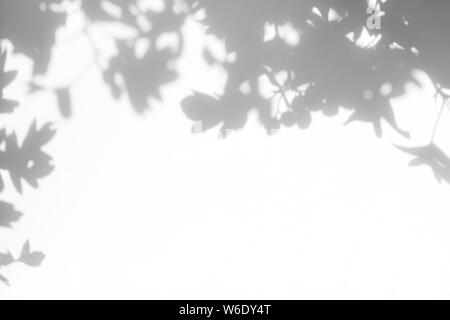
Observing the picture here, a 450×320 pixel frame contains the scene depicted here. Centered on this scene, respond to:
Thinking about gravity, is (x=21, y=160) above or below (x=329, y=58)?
below

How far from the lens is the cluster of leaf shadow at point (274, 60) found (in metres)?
2.02

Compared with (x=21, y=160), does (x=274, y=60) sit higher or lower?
higher


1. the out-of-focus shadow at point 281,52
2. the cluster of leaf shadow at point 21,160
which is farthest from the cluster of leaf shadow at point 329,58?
the cluster of leaf shadow at point 21,160

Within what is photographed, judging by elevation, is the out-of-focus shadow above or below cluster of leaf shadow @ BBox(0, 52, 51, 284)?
above

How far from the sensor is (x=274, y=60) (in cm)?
217

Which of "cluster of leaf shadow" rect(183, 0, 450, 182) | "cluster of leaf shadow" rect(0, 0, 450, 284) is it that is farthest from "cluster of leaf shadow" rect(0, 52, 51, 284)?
"cluster of leaf shadow" rect(183, 0, 450, 182)

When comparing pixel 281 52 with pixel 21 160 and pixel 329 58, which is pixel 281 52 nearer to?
pixel 329 58

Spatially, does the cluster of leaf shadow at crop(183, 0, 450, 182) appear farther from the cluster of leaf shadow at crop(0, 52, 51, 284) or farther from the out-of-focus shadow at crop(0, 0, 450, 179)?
the cluster of leaf shadow at crop(0, 52, 51, 284)

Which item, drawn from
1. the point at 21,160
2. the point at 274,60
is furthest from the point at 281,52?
the point at 21,160

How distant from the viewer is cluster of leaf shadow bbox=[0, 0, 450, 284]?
2.02 m

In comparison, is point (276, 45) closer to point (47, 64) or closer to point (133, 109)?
point (133, 109)

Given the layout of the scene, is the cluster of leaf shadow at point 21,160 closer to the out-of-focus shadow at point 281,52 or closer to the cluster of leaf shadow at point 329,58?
the out-of-focus shadow at point 281,52

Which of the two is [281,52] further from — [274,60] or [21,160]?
[21,160]
